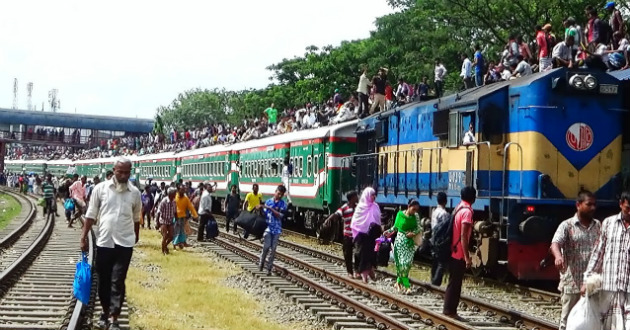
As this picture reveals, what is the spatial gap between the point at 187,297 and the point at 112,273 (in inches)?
157

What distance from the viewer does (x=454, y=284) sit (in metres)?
12.0

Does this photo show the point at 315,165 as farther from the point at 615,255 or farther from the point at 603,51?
the point at 615,255

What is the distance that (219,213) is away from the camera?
151 ft

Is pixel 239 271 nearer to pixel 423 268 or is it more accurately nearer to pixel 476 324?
pixel 423 268

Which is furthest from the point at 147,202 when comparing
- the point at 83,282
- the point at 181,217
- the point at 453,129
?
the point at 83,282

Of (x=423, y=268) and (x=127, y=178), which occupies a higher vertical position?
(x=127, y=178)

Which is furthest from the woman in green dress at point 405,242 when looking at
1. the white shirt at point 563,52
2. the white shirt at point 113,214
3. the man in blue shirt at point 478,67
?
the man in blue shirt at point 478,67

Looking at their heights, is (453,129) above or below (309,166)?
above

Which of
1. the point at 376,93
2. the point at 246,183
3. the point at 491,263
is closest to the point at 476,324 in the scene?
the point at 491,263

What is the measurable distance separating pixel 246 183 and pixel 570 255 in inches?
1124

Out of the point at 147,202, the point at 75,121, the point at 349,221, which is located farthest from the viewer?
the point at 75,121

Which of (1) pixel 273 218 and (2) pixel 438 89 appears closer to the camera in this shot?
(1) pixel 273 218

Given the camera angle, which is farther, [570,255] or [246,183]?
[246,183]

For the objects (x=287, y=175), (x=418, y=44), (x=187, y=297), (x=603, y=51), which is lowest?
(x=187, y=297)
